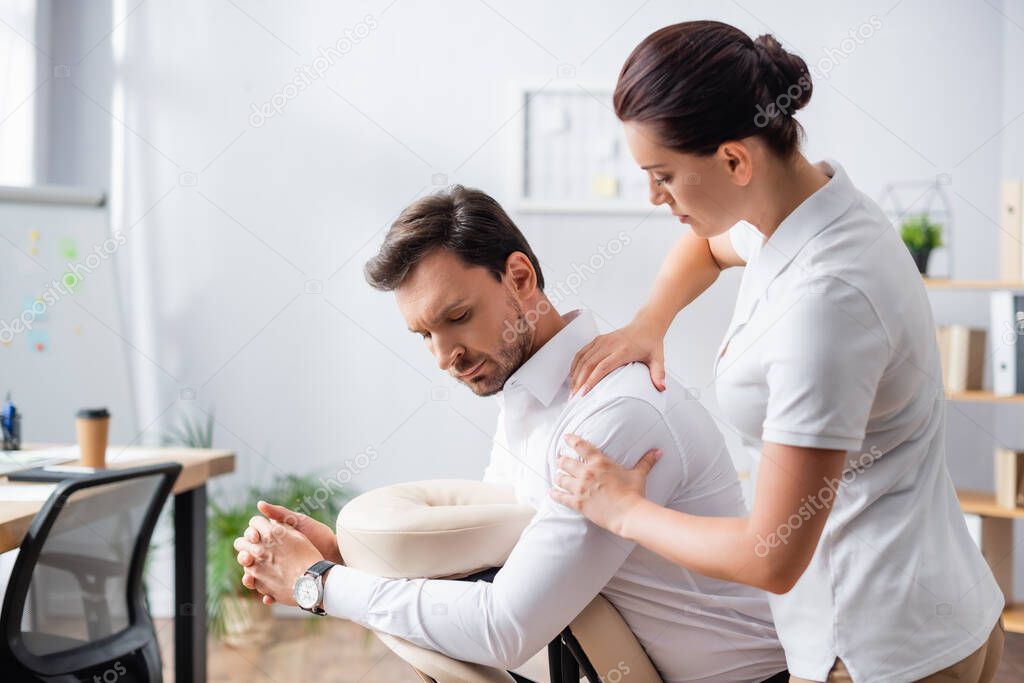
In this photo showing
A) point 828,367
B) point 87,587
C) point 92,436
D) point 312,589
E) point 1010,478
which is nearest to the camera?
point 828,367

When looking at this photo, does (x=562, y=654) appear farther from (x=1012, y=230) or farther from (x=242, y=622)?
(x=1012, y=230)

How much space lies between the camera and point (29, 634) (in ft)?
6.13

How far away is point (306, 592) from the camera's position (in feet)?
4.23

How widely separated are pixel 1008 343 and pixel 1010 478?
1.55 feet

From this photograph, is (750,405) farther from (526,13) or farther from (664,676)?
(526,13)

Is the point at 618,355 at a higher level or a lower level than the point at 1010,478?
higher

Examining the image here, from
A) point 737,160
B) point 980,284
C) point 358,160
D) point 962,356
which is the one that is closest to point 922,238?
point 980,284

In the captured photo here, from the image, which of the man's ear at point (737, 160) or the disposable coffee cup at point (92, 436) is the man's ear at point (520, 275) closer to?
the man's ear at point (737, 160)

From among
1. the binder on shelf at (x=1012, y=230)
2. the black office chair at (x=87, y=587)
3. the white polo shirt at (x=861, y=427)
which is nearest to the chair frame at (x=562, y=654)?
the white polo shirt at (x=861, y=427)

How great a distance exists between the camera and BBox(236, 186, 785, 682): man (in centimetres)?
115

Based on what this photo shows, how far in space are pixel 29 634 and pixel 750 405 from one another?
1.57 m

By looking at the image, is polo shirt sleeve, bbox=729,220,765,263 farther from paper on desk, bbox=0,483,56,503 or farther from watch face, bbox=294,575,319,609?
paper on desk, bbox=0,483,56,503

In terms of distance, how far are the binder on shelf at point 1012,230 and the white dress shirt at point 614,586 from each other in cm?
246

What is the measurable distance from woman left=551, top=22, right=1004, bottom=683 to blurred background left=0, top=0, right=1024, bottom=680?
267 centimetres
